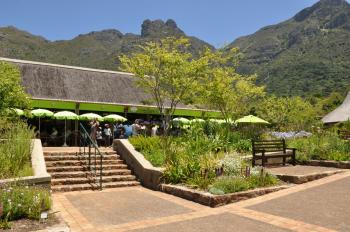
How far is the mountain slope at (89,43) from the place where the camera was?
97688 millimetres

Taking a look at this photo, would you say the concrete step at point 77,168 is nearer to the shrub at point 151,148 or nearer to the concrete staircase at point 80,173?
the concrete staircase at point 80,173

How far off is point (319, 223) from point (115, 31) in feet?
496

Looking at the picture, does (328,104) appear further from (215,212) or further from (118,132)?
(215,212)

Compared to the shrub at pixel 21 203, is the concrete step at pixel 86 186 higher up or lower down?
lower down

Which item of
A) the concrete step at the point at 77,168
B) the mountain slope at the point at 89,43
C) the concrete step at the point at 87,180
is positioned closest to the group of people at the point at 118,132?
the concrete step at the point at 77,168

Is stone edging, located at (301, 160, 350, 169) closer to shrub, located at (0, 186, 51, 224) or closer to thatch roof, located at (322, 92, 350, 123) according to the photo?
shrub, located at (0, 186, 51, 224)

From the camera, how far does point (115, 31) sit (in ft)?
497

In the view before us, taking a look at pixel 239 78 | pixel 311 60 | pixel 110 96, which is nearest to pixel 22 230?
pixel 239 78

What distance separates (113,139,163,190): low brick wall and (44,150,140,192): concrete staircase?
218 mm

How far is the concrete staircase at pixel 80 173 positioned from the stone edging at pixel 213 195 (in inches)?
104

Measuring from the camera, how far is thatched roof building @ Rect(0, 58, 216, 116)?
2652cm

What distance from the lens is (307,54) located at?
9256cm

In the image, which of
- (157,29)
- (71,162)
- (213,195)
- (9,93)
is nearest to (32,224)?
(213,195)

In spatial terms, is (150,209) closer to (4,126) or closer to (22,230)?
(22,230)
